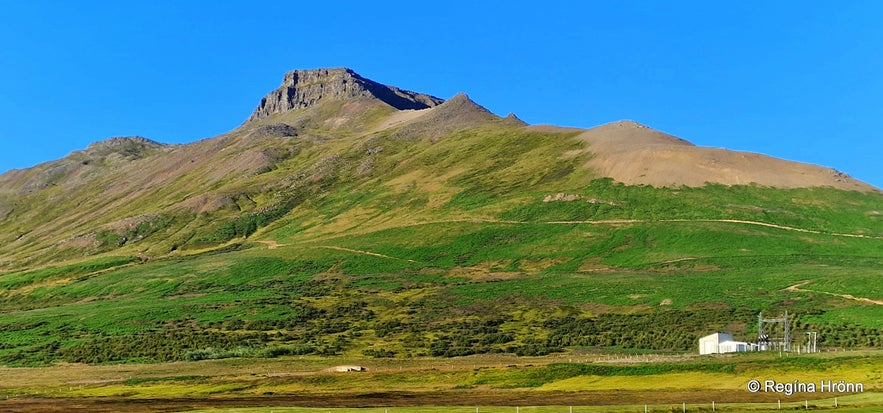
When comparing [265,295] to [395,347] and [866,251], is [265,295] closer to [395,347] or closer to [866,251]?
[395,347]

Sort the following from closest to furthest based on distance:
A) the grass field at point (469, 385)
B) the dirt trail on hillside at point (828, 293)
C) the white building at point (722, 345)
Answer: the grass field at point (469, 385)
the white building at point (722, 345)
the dirt trail on hillside at point (828, 293)

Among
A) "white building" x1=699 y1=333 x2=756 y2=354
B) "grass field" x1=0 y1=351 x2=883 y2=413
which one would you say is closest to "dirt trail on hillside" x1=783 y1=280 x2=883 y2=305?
"white building" x1=699 y1=333 x2=756 y2=354

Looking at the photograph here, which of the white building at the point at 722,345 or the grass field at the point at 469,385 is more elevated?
the white building at the point at 722,345

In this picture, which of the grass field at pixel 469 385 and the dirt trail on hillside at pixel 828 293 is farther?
the dirt trail on hillside at pixel 828 293

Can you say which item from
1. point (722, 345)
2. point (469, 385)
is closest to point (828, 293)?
point (722, 345)

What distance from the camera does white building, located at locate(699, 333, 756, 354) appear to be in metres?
118

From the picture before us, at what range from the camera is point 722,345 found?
388 ft

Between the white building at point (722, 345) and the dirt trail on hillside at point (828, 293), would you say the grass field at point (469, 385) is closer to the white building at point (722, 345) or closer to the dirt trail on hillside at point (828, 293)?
the white building at point (722, 345)

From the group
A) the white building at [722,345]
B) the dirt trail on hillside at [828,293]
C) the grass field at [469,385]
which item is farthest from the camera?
the dirt trail on hillside at [828,293]

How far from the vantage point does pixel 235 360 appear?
133 meters

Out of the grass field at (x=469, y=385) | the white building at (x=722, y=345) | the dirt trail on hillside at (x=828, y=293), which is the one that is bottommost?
the grass field at (x=469, y=385)

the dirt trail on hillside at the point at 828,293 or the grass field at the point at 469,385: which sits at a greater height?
the dirt trail on hillside at the point at 828,293

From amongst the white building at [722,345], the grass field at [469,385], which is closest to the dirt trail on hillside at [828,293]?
the white building at [722,345]

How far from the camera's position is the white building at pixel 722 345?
4631 inches
